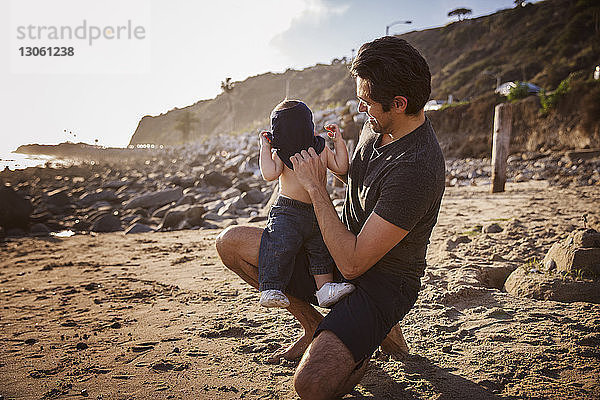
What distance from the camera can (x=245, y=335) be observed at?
10.5 feet

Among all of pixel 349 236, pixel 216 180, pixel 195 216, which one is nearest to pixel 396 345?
pixel 349 236

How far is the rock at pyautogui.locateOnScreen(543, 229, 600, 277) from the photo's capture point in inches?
136

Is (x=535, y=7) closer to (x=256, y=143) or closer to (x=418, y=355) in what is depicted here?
(x=256, y=143)

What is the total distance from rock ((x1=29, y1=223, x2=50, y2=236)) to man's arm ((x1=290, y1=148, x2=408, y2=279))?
907 centimetres

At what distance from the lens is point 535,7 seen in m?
60.5

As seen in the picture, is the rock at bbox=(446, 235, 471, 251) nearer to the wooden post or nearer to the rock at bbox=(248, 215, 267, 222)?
the rock at bbox=(248, 215, 267, 222)

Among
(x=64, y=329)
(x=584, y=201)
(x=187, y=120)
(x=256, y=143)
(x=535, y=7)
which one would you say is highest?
(x=535, y=7)

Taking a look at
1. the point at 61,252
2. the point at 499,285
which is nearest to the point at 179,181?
the point at 61,252

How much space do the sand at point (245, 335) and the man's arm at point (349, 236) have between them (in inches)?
30.6

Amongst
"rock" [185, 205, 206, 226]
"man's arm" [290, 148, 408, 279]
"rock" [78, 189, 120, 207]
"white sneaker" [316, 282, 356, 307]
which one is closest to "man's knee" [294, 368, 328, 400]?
"white sneaker" [316, 282, 356, 307]

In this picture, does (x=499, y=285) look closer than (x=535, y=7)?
Yes

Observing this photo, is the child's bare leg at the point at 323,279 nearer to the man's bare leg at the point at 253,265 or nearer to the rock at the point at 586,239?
the man's bare leg at the point at 253,265

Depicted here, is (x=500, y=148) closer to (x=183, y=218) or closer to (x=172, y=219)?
(x=183, y=218)

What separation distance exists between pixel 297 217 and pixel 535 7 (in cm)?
7306
